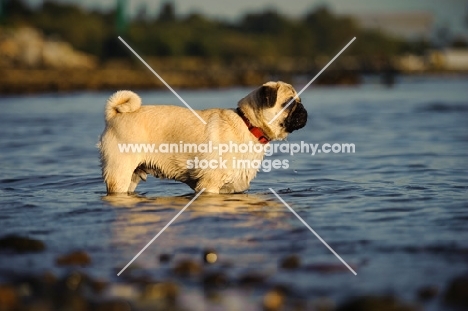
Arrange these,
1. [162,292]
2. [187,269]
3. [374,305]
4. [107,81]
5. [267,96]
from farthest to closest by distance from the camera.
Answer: [107,81] → [267,96] → [187,269] → [162,292] → [374,305]

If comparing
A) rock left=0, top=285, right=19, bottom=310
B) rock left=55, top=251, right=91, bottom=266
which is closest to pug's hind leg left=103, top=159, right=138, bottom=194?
rock left=55, top=251, right=91, bottom=266

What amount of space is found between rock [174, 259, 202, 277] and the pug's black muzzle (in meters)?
3.52

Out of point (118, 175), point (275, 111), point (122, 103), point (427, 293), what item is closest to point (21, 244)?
point (118, 175)

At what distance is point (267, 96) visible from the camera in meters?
9.15

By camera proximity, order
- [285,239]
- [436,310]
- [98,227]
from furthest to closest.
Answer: [98,227]
[285,239]
[436,310]

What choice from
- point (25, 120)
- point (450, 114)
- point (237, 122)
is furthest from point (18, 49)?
point (237, 122)

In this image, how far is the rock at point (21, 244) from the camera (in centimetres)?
698

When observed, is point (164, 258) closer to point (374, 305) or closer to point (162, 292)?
point (162, 292)

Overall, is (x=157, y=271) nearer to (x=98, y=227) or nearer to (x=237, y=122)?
(x=98, y=227)

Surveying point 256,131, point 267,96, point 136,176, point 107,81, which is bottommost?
point 136,176

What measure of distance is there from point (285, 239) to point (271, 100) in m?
2.33

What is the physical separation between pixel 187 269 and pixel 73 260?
3.45 feet

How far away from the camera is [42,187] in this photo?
11156 mm

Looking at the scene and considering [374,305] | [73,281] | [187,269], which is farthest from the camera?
[187,269]
